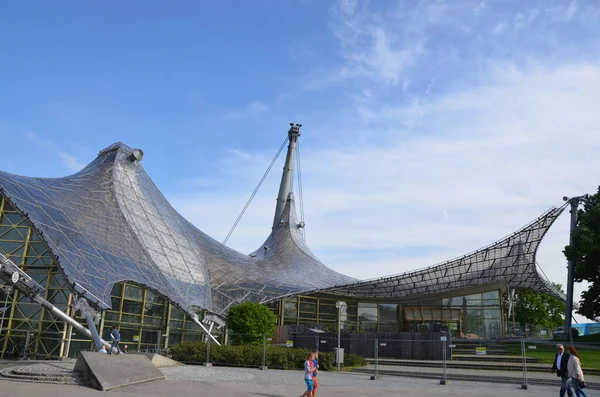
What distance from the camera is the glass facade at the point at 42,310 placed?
30172mm

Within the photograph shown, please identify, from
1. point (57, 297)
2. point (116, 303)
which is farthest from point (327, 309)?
point (57, 297)

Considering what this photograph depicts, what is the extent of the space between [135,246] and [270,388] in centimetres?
2163

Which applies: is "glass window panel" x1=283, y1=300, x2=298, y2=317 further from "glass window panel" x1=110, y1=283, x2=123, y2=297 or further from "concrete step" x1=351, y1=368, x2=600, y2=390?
"concrete step" x1=351, y1=368, x2=600, y2=390

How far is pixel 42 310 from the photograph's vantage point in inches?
1206

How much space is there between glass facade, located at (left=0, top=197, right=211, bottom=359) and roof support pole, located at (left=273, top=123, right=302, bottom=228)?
32.7m

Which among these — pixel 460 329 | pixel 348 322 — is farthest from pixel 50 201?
pixel 460 329

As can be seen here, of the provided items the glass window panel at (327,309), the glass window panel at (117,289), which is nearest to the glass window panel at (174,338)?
the glass window panel at (117,289)

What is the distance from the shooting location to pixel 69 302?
3073 cm

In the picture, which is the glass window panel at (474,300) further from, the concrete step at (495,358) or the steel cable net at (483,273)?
the concrete step at (495,358)

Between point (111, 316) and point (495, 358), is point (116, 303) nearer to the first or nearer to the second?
point (111, 316)

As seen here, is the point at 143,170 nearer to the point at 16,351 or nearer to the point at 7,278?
the point at 16,351

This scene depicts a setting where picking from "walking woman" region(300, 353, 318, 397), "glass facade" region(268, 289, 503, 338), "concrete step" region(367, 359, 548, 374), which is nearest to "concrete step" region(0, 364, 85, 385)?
"walking woman" region(300, 353, 318, 397)

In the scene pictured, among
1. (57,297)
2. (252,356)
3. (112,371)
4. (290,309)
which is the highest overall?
(290,309)

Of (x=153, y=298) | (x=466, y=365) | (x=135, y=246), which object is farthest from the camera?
(x=153, y=298)
